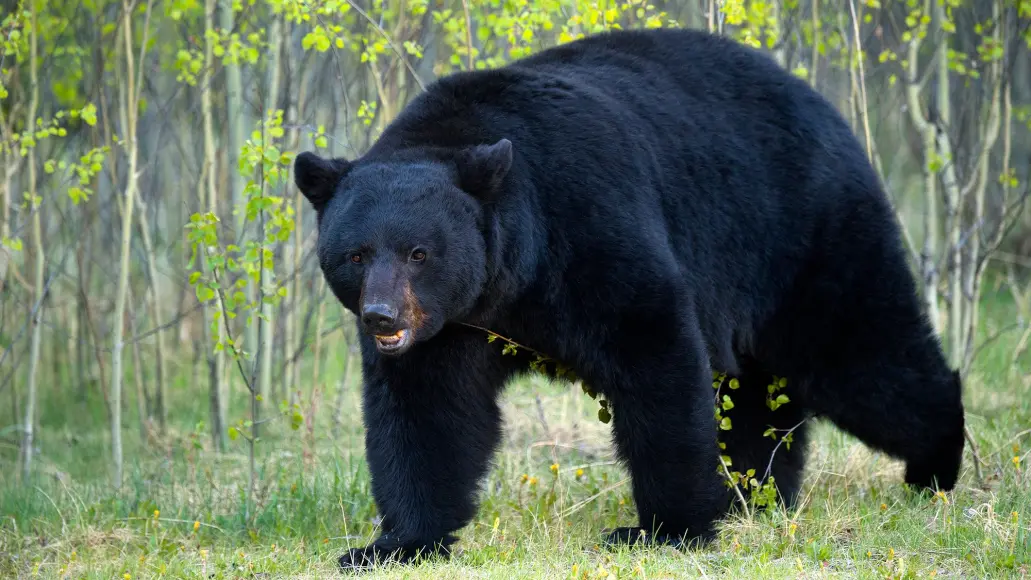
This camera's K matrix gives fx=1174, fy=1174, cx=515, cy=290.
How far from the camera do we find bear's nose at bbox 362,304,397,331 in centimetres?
377

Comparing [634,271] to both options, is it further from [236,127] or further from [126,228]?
[236,127]

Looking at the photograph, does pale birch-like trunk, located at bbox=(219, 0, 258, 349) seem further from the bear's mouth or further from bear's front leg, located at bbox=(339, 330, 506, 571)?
the bear's mouth

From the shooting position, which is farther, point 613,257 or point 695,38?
point 695,38

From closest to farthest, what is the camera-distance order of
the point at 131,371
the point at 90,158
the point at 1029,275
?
the point at 90,158 → the point at 131,371 → the point at 1029,275

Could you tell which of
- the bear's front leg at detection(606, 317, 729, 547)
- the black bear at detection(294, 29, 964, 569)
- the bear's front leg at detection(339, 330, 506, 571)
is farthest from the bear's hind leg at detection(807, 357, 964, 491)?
the bear's front leg at detection(339, 330, 506, 571)

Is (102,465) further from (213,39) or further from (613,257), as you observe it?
(613,257)

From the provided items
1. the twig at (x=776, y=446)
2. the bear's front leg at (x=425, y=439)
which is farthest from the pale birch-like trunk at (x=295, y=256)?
the twig at (x=776, y=446)

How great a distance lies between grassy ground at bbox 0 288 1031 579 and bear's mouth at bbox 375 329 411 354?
81cm

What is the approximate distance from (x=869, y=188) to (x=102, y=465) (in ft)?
17.0

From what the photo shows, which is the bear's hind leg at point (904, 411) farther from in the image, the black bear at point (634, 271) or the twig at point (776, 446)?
the twig at point (776, 446)

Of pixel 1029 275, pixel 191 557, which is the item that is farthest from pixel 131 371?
pixel 1029 275

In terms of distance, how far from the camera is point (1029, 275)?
12000 millimetres

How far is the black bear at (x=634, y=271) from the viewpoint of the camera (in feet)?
13.3

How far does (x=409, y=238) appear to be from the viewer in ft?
12.8
